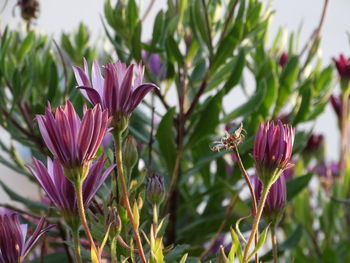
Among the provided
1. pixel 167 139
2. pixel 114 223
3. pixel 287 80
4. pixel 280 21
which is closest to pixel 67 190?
pixel 114 223

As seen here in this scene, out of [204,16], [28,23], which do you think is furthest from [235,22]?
[28,23]

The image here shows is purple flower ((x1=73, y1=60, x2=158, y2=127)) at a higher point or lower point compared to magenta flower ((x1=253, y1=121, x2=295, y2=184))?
higher

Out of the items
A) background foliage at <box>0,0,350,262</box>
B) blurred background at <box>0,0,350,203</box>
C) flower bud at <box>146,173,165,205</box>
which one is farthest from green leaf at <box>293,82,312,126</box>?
blurred background at <box>0,0,350,203</box>

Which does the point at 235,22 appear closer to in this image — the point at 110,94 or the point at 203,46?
the point at 203,46

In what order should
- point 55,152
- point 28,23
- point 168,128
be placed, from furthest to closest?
point 28,23 → point 168,128 → point 55,152

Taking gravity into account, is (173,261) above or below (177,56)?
below

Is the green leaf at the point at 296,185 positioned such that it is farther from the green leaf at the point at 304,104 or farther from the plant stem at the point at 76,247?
the plant stem at the point at 76,247

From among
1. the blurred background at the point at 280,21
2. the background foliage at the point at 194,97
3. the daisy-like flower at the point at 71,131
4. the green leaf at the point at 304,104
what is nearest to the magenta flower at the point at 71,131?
the daisy-like flower at the point at 71,131

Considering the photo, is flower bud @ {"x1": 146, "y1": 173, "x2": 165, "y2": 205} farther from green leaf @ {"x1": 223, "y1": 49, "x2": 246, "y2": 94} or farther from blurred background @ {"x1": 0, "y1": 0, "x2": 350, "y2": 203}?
blurred background @ {"x1": 0, "y1": 0, "x2": 350, "y2": 203}
